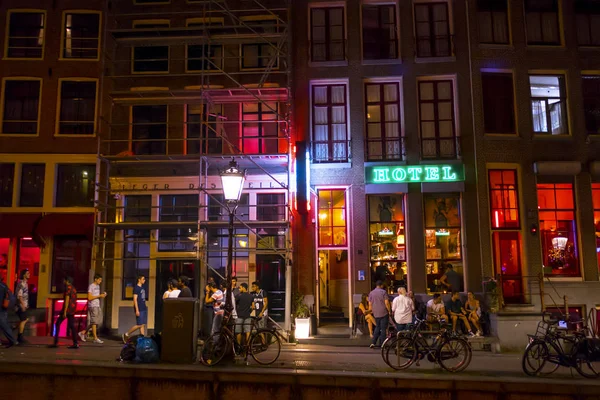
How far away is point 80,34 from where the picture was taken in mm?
18672

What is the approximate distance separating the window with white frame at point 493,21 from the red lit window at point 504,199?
186 inches

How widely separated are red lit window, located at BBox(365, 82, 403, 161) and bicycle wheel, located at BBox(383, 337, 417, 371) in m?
8.06

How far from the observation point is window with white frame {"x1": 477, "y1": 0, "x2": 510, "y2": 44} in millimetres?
17984

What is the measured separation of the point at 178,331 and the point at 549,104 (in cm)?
1468

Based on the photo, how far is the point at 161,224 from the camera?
624 inches

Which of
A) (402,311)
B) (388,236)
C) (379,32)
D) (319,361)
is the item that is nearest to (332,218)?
(388,236)

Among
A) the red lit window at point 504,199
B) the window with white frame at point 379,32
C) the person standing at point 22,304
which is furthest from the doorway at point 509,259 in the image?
the person standing at point 22,304

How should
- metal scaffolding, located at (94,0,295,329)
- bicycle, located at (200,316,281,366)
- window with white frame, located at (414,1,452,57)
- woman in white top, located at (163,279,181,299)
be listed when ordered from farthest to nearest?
window with white frame, located at (414,1,452,57) < metal scaffolding, located at (94,0,295,329) < woman in white top, located at (163,279,181,299) < bicycle, located at (200,316,281,366)

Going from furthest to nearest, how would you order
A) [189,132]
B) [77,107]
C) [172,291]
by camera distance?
[77,107]
[189,132]
[172,291]

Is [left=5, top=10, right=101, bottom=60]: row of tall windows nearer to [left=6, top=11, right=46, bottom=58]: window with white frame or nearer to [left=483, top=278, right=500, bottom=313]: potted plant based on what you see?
[left=6, top=11, right=46, bottom=58]: window with white frame

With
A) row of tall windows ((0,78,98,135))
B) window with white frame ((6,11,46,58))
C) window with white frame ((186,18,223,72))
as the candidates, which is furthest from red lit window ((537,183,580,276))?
window with white frame ((6,11,46,58))

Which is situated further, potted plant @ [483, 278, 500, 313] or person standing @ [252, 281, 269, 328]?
potted plant @ [483, 278, 500, 313]

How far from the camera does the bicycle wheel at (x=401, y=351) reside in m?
10.8

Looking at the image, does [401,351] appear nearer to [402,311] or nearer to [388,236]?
[402,311]
